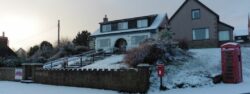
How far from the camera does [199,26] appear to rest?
37438 mm

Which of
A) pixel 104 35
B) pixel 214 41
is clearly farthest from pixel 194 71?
pixel 104 35

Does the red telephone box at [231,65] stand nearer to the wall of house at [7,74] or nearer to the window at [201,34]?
the window at [201,34]

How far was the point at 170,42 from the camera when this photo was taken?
81.2ft

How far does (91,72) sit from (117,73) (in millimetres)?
2667

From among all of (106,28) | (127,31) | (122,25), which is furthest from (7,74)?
(106,28)

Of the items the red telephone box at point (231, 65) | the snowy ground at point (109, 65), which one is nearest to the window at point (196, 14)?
the snowy ground at point (109, 65)

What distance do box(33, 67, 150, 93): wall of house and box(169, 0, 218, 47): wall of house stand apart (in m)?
14.8

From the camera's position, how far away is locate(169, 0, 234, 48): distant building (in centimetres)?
3688

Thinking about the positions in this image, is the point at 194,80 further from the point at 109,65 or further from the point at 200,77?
the point at 109,65

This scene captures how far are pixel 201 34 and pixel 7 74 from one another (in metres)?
19.2

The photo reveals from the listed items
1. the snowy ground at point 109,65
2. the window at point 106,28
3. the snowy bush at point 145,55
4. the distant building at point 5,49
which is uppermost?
the window at point 106,28

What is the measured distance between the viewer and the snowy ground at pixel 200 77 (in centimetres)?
1809

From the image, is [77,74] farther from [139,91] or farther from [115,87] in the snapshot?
[139,91]

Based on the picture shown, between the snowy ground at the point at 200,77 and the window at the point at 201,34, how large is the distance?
12476 mm
